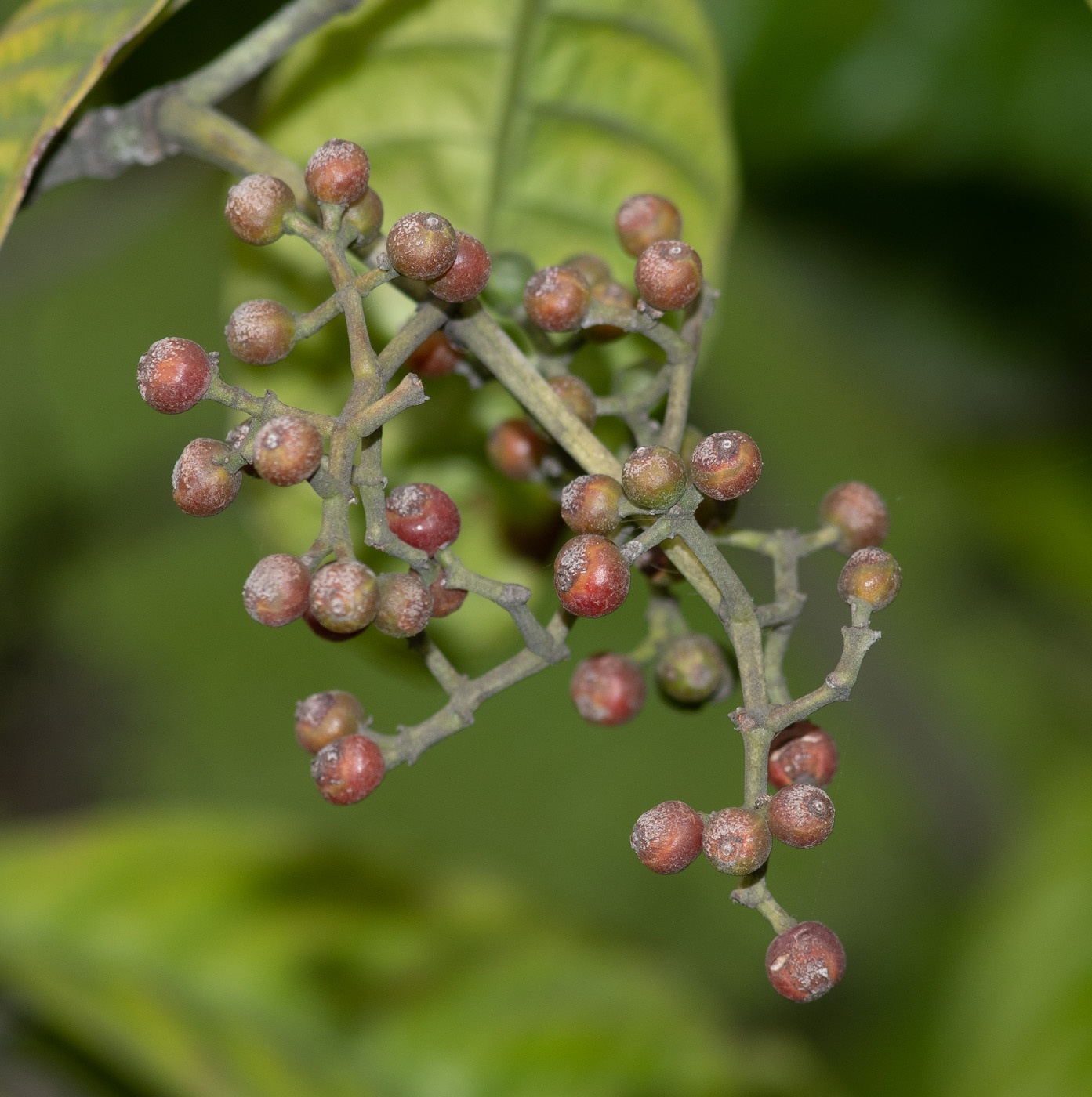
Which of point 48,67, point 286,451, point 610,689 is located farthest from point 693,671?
point 48,67

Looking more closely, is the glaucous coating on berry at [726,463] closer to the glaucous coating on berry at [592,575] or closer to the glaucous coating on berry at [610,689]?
the glaucous coating on berry at [592,575]

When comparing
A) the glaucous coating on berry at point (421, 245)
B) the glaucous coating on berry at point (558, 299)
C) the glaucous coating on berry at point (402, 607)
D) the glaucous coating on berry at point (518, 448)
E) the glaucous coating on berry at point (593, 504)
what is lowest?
the glaucous coating on berry at point (518, 448)

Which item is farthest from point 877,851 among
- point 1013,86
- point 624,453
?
point 624,453

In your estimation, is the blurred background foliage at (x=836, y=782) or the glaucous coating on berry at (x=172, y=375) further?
the blurred background foliage at (x=836, y=782)

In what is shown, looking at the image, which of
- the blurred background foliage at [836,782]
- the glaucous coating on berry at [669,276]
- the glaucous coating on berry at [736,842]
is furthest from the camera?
the blurred background foliage at [836,782]

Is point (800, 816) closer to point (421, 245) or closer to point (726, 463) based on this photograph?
point (726, 463)

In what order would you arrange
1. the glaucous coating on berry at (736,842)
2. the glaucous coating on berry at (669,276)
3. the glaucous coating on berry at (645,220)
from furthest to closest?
1. the glaucous coating on berry at (645,220)
2. the glaucous coating on berry at (669,276)
3. the glaucous coating on berry at (736,842)

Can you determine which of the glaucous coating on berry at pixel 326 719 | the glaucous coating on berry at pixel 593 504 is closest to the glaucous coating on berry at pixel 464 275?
the glaucous coating on berry at pixel 593 504
